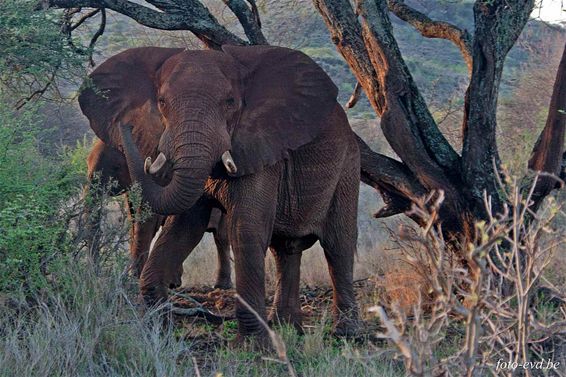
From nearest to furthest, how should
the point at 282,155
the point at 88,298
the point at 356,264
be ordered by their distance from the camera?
the point at 88,298
the point at 282,155
the point at 356,264

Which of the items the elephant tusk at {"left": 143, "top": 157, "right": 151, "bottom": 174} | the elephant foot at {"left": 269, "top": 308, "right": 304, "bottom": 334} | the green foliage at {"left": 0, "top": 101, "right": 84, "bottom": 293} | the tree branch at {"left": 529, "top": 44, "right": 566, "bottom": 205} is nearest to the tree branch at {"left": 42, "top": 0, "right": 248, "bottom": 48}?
the green foliage at {"left": 0, "top": 101, "right": 84, "bottom": 293}

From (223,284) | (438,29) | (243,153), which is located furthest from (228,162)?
(223,284)

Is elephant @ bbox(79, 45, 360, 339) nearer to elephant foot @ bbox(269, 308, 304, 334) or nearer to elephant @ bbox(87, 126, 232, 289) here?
elephant foot @ bbox(269, 308, 304, 334)

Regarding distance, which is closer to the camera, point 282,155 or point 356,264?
point 282,155

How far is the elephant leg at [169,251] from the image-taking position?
8.11 m

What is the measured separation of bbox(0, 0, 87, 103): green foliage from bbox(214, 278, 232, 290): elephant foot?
13.0 feet

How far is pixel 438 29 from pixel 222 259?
361 cm

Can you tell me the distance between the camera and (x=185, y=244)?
8242 mm

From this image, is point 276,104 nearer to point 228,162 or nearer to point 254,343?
point 228,162

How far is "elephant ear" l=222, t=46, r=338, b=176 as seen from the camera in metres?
7.98

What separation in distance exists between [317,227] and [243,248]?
1.38m

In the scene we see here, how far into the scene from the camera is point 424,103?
9.52 meters

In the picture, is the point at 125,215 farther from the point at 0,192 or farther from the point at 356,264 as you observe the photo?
the point at 356,264

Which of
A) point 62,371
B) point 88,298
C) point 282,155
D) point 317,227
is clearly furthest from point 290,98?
point 62,371
